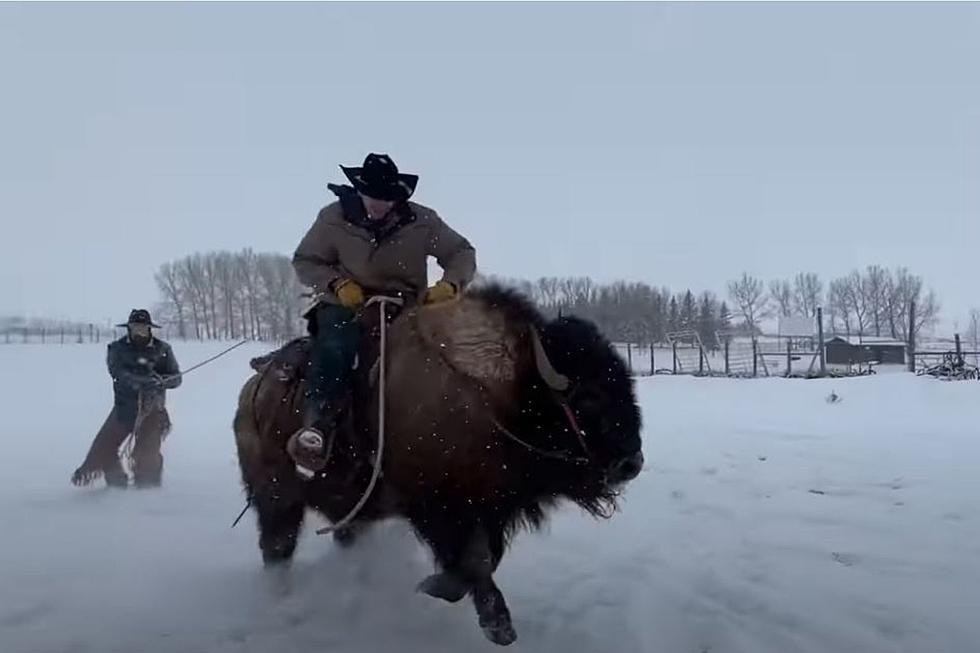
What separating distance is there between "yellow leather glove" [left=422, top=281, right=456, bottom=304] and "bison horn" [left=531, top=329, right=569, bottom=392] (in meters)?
0.61

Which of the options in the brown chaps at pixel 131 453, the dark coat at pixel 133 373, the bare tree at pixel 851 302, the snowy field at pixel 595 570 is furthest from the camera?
the bare tree at pixel 851 302

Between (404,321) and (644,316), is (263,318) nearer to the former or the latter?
(644,316)

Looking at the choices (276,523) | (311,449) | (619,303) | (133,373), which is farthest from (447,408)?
(619,303)

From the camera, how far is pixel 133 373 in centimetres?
1003

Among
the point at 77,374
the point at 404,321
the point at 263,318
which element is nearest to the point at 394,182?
the point at 404,321

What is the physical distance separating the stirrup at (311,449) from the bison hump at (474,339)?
2.52 feet

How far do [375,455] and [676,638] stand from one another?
179cm

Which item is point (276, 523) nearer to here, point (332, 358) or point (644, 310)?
point (332, 358)

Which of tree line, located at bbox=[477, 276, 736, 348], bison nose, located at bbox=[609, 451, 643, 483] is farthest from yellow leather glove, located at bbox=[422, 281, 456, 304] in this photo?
tree line, located at bbox=[477, 276, 736, 348]

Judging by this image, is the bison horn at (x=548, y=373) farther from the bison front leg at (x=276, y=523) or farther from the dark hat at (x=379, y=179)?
the bison front leg at (x=276, y=523)

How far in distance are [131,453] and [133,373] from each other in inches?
37.1

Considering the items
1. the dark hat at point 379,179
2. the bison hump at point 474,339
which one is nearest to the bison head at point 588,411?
the bison hump at point 474,339

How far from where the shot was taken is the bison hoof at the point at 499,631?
398 cm

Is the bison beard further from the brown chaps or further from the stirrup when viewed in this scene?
the brown chaps
